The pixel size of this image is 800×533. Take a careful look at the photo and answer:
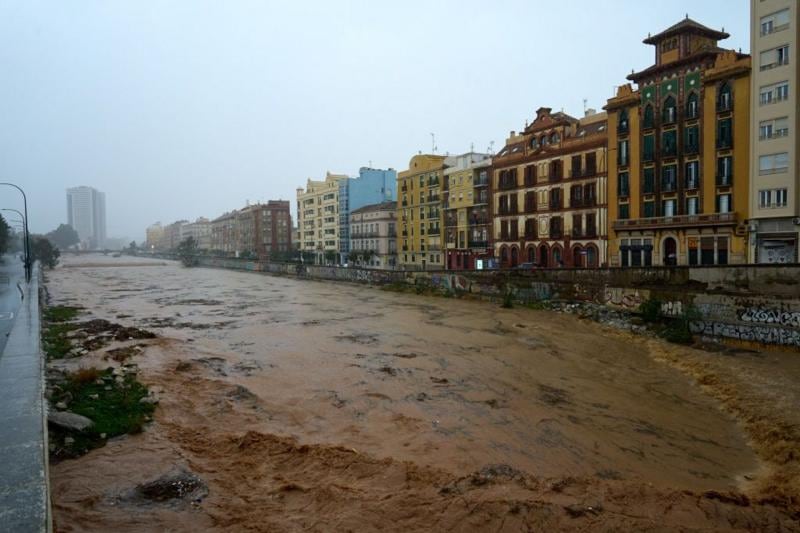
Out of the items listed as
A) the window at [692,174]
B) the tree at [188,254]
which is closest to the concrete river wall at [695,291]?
the window at [692,174]

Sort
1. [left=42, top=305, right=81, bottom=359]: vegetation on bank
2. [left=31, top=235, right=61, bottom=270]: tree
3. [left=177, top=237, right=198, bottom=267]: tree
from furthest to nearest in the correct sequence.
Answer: [left=177, top=237, right=198, bottom=267]: tree, [left=31, top=235, right=61, bottom=270]: tree, [left=42, top=305, right=81, bottom=359]: vegetation on bank

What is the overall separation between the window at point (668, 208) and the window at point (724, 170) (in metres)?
3.89

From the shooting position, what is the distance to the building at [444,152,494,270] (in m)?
63.6

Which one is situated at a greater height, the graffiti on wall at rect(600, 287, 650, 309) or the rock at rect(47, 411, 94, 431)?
the graffiti on wall at rect(600, 287, 650, 309)

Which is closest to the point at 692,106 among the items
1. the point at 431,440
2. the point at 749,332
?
the point at 749,332

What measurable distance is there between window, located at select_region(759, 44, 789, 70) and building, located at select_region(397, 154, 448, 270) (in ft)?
130

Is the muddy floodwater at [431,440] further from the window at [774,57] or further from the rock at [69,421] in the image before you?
the window at [774,57]

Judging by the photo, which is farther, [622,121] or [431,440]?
[622,121]

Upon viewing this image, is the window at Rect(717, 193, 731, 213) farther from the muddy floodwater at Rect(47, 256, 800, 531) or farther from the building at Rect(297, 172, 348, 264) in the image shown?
the building at Rect(297, 172, 348, 264)

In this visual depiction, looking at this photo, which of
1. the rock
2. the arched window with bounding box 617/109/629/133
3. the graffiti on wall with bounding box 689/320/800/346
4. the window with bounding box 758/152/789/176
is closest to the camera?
the rock

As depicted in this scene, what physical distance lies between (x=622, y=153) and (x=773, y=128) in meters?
11.9

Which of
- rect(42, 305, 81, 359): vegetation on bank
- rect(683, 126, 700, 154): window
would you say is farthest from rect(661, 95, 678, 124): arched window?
rect(42, 305, 81, 359): vegetation on bank

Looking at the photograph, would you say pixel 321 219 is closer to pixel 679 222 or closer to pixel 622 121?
pixel 622 121

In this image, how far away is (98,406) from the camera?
1408cm
